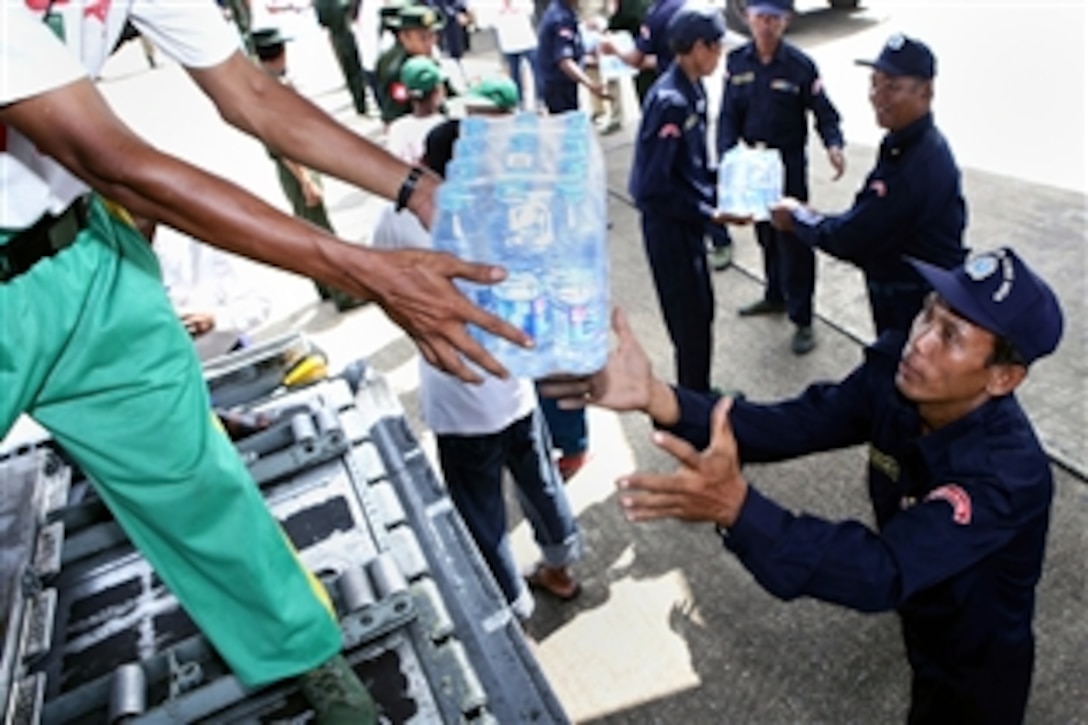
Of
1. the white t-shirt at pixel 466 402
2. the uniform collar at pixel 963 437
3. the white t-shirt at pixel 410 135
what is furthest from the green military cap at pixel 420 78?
the uniform collar at pixel 963 437

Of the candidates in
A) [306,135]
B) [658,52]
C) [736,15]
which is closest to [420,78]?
[306,135]

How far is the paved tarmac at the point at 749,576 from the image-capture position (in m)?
3.18

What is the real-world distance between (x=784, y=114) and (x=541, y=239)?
379cm

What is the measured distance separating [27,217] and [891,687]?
3100 mm

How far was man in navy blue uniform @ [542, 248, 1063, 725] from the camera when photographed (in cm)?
184

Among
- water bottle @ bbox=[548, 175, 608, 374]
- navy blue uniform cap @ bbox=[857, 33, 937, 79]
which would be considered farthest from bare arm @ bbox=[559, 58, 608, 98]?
water bottle @ bbox=[548, 175, 608, 374]

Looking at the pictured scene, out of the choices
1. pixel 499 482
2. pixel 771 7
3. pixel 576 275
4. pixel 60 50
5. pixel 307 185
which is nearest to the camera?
pixel 60 50

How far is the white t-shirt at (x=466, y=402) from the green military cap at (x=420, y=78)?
4.72 ft

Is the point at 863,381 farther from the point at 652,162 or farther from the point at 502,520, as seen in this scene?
the point at 652,162

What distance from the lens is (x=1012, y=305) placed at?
80.9 inches

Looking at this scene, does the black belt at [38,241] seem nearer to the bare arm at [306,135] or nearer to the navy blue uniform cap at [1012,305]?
the bare arm at [306,135]

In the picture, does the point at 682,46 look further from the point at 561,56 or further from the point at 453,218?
the point at 561,56

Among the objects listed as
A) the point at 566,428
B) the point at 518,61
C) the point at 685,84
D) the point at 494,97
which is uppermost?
the point at 494,97

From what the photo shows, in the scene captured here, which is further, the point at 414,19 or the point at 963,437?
the point at 414,19
